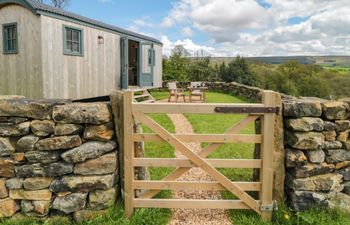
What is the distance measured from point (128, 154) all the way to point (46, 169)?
0.97 meters

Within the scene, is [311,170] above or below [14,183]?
above

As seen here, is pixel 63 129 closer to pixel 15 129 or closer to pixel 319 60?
pixel 15 129

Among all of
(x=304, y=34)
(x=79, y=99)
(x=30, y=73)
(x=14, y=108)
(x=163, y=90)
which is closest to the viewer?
(x=14, y=108)

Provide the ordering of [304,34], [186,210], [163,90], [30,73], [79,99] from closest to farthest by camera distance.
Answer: [186,210]
[30,73]
[79,99]
[163,90]
[304,34]

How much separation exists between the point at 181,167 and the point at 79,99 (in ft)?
23.5

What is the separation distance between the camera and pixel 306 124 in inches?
129

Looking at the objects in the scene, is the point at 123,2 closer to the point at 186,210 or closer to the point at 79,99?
the point at 79,99

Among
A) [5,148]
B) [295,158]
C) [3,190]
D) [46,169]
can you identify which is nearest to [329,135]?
[295,158]

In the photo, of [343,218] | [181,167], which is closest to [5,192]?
[181,167]

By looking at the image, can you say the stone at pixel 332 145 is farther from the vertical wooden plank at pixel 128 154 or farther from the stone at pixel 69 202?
the stone at pixel 69 202

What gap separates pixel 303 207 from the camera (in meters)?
3.36

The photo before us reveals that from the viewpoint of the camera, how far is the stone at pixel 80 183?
3213 mm

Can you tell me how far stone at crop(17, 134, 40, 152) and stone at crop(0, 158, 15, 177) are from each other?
9.3 inches

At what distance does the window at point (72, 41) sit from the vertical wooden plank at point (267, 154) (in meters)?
7.49
